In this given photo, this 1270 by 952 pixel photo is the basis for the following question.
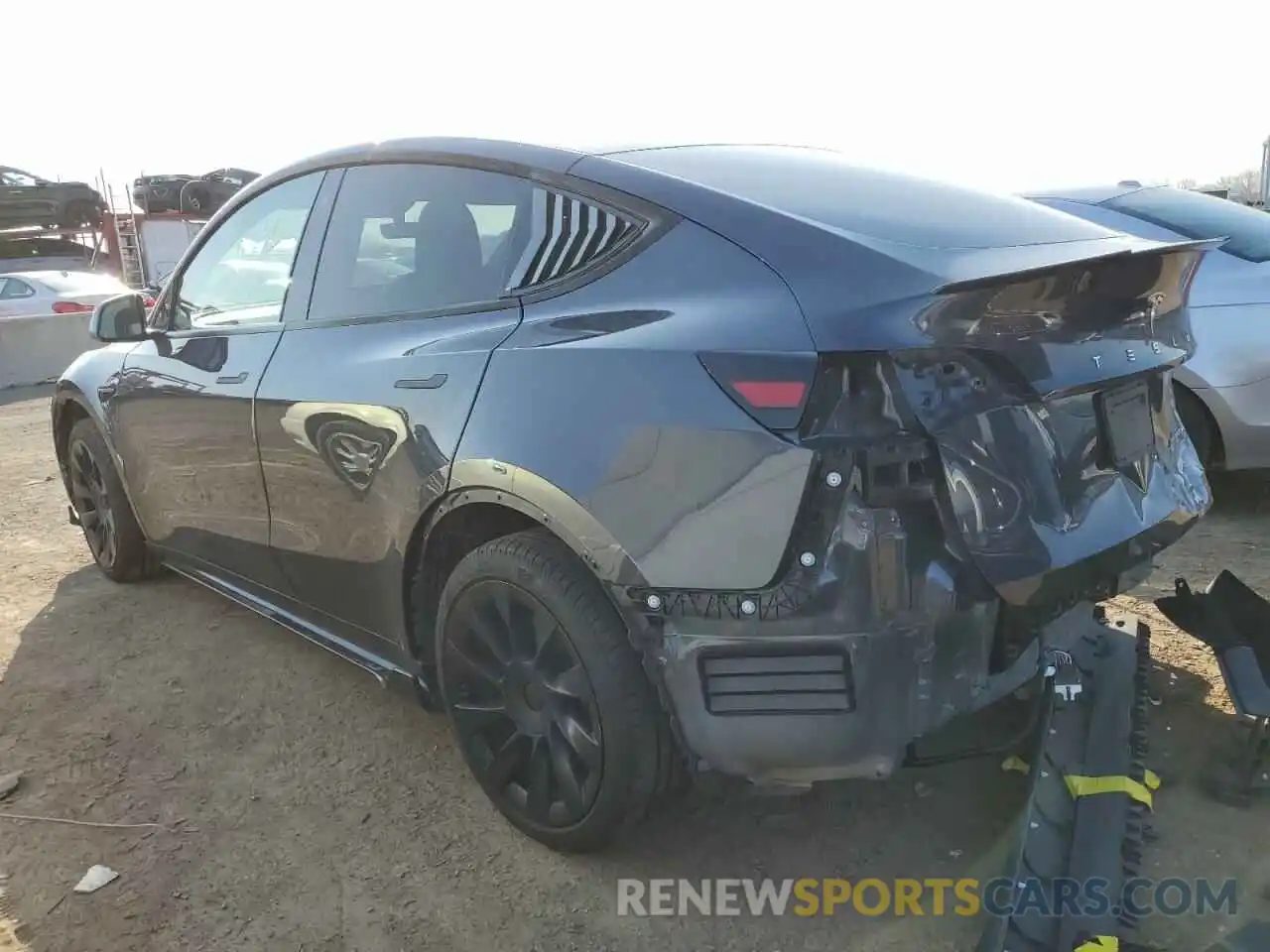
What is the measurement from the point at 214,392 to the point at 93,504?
168 centimetres

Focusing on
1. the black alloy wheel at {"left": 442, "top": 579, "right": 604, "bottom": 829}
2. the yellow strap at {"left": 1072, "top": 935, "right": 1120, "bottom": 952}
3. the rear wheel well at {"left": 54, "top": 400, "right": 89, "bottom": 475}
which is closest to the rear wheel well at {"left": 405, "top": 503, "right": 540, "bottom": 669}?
the black alloy wheel at {"left": 442, "top": 579, "right": 604, "bottom": 829}

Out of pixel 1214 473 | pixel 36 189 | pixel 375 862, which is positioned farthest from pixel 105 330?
pixel 36 189

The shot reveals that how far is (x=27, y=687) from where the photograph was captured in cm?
373

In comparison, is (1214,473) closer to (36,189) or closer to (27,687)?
Answer: (27,687)

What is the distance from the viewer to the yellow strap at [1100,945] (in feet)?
6.55

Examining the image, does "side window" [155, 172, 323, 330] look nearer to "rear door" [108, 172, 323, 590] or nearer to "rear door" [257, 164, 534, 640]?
"rear door" [108, 172, 323, 590]

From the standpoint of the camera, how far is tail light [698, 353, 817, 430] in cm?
196

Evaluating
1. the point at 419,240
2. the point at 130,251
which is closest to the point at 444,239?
the point at 419,240

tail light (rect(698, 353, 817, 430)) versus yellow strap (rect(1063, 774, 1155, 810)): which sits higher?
tail light (rect(698, 353, 817, 430))

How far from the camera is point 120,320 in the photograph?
3816 mm

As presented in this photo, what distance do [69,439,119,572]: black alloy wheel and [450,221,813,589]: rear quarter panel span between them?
279cm

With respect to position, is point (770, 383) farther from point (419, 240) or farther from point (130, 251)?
point (130, 251)

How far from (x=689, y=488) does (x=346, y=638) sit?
1.53 m

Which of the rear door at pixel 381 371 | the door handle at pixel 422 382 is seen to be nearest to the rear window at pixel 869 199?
the rear door at pixel 381 371
